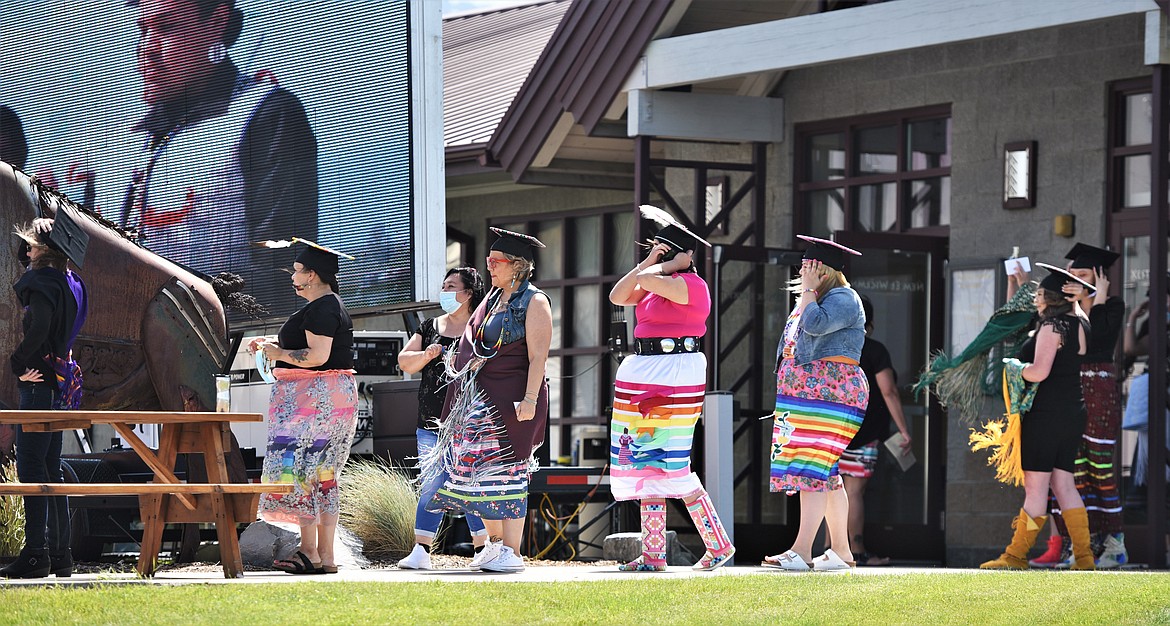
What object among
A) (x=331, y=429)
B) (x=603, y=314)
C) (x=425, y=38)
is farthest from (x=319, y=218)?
(x=603, y=314)

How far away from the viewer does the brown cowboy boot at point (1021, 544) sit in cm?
1080

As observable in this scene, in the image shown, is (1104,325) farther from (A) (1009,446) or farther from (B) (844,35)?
(B) (844,35)

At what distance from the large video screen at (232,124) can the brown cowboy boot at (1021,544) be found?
4211 mm

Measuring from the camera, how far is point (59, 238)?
9016 mm

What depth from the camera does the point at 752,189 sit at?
15117 millimetres

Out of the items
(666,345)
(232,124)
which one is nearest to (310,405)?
(666,345)

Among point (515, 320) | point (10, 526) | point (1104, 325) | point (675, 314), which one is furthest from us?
point (1104, 325)

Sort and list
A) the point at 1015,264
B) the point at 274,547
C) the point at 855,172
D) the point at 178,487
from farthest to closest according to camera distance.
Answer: the point at 855,172
the point at 1015,264
the point at 274,547
the point at 178,487

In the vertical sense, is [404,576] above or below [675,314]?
below

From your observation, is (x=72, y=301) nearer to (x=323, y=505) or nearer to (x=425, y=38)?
(x=323, y=505)

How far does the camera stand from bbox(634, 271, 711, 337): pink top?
940 cm

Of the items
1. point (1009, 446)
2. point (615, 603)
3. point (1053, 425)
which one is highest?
point (1053, 425)

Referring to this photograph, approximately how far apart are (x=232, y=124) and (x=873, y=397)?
5006 mm

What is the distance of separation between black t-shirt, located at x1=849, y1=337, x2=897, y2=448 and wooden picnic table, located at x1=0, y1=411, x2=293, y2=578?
16.3 feet
